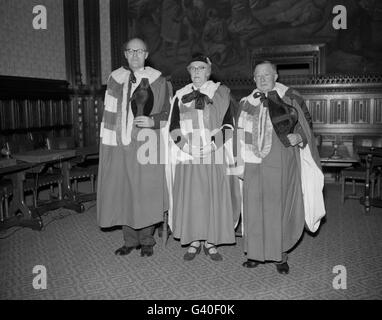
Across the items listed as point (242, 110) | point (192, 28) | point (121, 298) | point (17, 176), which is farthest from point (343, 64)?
point (121, 298)

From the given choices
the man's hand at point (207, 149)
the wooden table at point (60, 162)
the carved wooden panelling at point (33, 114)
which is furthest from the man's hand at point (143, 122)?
the carved wooden panelling at point (33, 114)

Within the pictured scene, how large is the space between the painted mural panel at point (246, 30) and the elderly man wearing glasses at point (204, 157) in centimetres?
592

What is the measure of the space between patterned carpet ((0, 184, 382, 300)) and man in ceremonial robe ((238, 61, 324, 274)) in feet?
1.05

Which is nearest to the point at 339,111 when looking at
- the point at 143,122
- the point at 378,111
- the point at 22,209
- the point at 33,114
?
the point at 378,111

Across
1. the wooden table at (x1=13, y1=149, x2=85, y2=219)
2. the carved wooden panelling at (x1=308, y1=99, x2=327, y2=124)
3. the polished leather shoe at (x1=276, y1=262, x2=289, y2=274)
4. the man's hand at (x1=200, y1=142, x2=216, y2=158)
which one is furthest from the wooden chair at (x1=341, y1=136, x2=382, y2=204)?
the wooden table at (x1=13, y1=149, x2=85, y2=219)

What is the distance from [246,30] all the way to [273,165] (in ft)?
21.7

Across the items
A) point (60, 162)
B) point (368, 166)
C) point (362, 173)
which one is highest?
point (60, 162)

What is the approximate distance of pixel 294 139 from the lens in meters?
3.50

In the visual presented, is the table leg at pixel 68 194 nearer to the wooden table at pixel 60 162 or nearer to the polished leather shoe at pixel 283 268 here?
the wooden table at pixel 60 162

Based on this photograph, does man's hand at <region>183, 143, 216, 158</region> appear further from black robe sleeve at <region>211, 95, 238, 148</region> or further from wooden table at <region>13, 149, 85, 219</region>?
wooden table at <region>13, 149, 85, 219</region>

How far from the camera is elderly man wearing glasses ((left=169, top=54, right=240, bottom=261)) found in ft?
12.7

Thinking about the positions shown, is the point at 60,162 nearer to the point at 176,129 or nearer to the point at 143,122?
the point at 143,122

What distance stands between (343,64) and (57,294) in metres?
7.69

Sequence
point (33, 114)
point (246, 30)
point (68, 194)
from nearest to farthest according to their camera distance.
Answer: point (68, 194) < point (33, 114) < point (246, 30)
